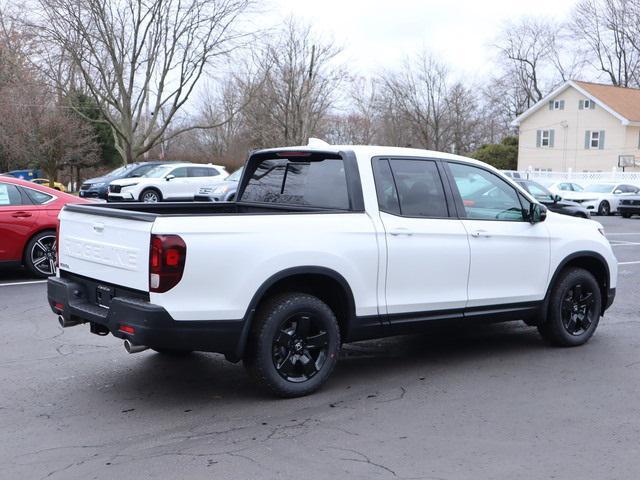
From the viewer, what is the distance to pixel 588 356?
6863 mm

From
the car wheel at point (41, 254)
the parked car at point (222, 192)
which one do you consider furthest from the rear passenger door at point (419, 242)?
the parked car at point (222, 192)

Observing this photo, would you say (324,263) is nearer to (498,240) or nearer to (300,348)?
(300,348)

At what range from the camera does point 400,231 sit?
5855mm

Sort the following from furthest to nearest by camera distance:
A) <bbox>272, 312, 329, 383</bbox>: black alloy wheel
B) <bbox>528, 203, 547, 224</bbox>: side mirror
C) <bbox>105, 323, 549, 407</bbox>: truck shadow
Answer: <bbox>528, 203, 547, 224</bbox>: side mirror, <bbox>105, 323, 549, 407</bbox>: truck shadow, <bbox>272, 312, 329, 383</bbox>: black alloy wheel

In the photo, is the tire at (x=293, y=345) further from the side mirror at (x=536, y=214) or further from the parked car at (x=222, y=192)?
the parked car at (x=222, y=192)

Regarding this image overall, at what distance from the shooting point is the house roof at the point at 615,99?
50.0 m

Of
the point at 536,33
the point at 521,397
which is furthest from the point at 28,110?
the point at 536,33

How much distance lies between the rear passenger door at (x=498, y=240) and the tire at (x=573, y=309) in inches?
10.3

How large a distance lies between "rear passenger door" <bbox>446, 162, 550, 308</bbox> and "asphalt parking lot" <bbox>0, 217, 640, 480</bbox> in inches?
25.5

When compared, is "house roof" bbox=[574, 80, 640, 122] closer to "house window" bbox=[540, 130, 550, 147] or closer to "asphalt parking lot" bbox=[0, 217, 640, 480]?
"house window" bbox=[540, 130, 550, 147]

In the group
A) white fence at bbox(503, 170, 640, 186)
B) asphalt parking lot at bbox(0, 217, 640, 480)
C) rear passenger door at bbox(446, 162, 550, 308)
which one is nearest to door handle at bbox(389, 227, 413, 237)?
rear passenger door at bbox(446, 162, 550, 308)

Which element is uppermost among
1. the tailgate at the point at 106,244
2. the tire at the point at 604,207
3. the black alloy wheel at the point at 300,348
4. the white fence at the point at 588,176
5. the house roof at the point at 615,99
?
the house roof at the point at 615,99

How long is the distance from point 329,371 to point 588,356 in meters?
2.70

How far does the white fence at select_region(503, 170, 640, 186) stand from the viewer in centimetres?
4169
